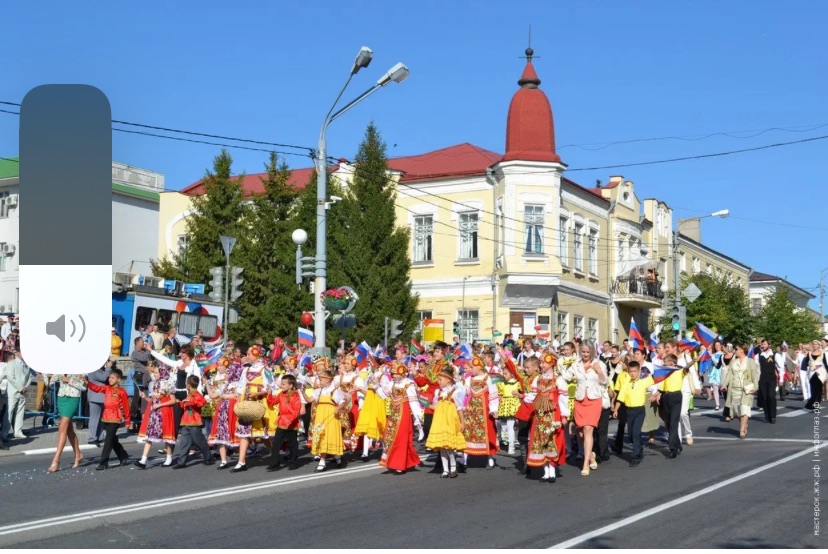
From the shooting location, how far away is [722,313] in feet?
155

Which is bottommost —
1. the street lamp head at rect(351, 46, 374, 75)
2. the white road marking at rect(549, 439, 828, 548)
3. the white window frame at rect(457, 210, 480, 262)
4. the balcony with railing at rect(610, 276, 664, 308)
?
the white road marking at rect(549, 439, 828, 548)

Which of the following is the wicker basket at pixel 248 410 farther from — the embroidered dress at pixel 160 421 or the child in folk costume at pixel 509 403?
the child in folk costume at pixel 509 403

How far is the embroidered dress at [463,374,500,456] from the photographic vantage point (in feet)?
50.9

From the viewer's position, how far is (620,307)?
5019 cm

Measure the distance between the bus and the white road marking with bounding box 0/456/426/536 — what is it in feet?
33.4

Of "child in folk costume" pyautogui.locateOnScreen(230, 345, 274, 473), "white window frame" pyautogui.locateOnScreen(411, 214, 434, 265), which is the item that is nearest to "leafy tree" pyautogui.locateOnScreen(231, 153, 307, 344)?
"white window frame" pyautogui.locateOnScreen(411, 214, 434, 265)

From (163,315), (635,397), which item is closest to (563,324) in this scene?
(163,315)

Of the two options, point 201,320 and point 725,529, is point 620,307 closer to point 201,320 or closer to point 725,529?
point 201,320

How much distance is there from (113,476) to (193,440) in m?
1.60

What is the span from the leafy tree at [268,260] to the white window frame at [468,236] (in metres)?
7.55

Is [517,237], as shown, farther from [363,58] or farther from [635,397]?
[635,397]

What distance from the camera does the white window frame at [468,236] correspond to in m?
44.2

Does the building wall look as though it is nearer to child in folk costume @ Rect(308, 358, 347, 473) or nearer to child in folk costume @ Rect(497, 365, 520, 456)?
child in folk costume @ Rect(497, 365, 520, 456)

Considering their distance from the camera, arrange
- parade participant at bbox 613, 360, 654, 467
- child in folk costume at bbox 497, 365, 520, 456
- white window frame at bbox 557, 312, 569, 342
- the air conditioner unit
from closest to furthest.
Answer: parade participant at bbox 613, 360, 654, 467, child in folk costume at bbox 497, 365, 520, 456, the air conditioner unit, white window frame at bbox 557, 312, 569, 342
